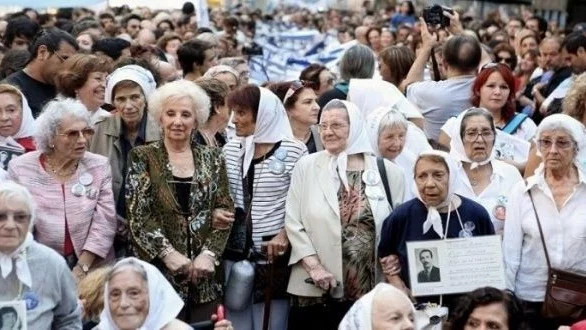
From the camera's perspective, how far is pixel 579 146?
28.5 feet

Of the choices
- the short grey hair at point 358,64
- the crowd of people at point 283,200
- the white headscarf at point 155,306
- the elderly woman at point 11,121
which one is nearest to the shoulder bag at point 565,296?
the crowd of people at point 283,200

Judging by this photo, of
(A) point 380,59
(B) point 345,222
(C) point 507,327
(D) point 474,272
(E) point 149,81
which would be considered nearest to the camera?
(C) point 507,327

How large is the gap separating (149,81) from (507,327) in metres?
3.13

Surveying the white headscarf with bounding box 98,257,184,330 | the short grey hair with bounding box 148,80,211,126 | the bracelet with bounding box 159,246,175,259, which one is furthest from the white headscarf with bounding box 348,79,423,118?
the white headscarf with bounding box 98,257,184,330

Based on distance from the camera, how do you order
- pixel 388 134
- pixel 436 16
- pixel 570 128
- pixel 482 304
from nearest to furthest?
pixel 482 304 < pixel 570 128 < pixel 388 134 < pixel 436 16

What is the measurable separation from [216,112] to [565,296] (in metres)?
2.72

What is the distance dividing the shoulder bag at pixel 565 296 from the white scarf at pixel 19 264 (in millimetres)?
3004

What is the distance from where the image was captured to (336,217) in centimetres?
870

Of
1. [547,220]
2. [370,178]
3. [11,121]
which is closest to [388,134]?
[370,178]

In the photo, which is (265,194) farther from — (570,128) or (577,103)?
(577,103)

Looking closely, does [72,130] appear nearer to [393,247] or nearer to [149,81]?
[149,81]

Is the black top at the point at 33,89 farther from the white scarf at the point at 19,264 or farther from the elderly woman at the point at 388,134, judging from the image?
the white scarf at the point at 19,264

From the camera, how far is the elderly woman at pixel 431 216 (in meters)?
8.38

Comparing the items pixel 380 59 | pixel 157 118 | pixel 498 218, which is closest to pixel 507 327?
pixel 498 218
